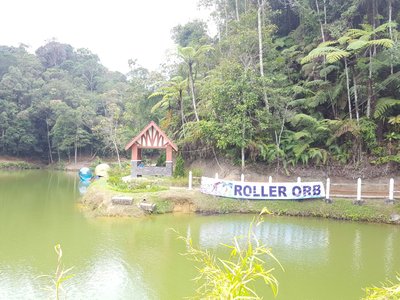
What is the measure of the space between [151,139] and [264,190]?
18.7ft

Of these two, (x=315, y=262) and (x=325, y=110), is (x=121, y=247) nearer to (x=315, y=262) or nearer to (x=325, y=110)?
(x=315, y=262)

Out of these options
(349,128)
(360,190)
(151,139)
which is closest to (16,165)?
(151,139)

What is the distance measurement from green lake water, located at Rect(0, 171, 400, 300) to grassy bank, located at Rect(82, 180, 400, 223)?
1.47 feet

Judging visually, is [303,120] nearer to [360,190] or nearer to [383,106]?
[383,106]

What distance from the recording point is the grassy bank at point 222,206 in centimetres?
1190

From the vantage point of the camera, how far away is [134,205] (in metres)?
12.2

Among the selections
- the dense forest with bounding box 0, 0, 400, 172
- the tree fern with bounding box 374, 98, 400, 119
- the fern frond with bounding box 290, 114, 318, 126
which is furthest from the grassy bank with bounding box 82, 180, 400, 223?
the tree fern with bounding box 374, 98, 400, 119

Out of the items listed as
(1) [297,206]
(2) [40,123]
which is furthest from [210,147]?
(2) [40,123]

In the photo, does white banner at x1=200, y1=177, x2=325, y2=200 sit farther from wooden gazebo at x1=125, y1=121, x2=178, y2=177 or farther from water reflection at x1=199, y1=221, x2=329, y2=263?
wooden gazebo at x1=125, y1=121, x2=178, y2=177

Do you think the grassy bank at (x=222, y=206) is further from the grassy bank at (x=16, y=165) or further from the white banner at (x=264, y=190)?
the grassy bank at (x=16, y=165)

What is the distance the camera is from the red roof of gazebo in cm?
1561

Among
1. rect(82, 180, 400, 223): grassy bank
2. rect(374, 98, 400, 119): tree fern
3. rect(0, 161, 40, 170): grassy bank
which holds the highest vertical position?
rect(374, 98, 400, 119): tree fern

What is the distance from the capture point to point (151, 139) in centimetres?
1577

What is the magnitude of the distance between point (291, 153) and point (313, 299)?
9.56 m
